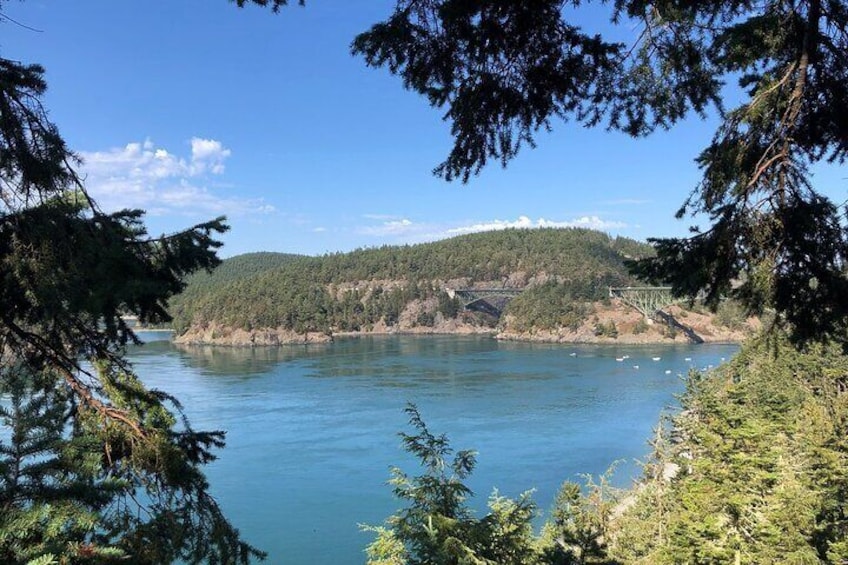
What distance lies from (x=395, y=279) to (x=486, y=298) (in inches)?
726

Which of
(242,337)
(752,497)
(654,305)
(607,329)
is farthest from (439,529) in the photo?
(242,337)

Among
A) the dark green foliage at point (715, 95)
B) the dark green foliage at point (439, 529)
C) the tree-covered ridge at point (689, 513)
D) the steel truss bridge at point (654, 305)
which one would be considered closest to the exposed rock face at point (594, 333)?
the steel truss bridge at point (654, 305)

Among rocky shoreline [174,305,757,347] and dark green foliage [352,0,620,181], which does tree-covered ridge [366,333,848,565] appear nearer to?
dark green foliage [352,0,620,181]

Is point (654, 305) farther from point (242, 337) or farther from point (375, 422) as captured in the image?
point (375, 422)

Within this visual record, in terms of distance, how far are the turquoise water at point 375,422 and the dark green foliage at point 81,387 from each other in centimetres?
1281

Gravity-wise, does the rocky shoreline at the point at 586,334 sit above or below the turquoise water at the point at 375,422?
above

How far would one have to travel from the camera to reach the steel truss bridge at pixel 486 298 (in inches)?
4053

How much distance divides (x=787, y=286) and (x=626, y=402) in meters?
33.9

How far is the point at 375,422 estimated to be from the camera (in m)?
29.5

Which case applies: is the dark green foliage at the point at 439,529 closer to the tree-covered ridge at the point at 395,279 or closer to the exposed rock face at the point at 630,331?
the exposed rock face at the point at 630,331

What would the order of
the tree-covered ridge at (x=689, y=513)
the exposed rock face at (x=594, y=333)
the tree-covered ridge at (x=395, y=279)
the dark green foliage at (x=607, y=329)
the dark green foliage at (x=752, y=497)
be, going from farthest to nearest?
the tree-covered ridge at (x=395, y=279) < the dark green foliage at (x=607, y=329) < the exposed rock face at (x=594, y=333) < the dark green foliage at (x=752, y=497) < the tree-covered ridge at (x=689, y=513)

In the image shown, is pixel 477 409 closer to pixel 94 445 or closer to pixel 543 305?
pixel 94 445

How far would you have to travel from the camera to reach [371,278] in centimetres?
11356

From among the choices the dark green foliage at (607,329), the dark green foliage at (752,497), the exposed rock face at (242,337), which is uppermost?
the dark green foliage at (607,329)
